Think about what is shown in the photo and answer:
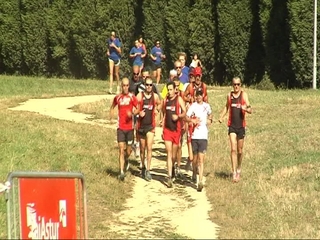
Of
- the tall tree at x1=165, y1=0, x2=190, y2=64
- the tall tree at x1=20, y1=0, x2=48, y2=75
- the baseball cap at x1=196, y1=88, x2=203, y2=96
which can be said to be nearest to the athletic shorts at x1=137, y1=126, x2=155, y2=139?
the baseball cap at x1=196, y1=88, x2=203, y2=96

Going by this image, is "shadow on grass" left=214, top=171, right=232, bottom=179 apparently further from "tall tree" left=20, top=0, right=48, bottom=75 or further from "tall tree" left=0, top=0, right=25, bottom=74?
"tall tree" left=0, top=0, right=25, bottom=74

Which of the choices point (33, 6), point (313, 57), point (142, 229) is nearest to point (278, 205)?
point (142, 229)

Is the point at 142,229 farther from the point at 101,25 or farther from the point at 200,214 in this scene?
the point at 101,25

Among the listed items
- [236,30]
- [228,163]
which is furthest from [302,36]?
[228,163]

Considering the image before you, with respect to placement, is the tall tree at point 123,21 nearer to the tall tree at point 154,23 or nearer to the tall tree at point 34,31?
the tall tree at point 154,23

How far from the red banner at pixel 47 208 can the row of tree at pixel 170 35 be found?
66.2 feet

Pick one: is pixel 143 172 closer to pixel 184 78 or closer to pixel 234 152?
pixel 234 152

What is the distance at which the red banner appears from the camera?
717 cm

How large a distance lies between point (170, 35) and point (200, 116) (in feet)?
63.6

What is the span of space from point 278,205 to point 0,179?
178 inches

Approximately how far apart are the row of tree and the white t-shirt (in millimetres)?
15128

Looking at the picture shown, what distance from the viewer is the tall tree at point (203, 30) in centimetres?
3031

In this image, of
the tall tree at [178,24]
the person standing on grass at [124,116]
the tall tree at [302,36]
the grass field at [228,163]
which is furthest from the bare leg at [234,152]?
the tall tree at [178,24]

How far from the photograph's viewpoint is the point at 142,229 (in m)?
9.58
